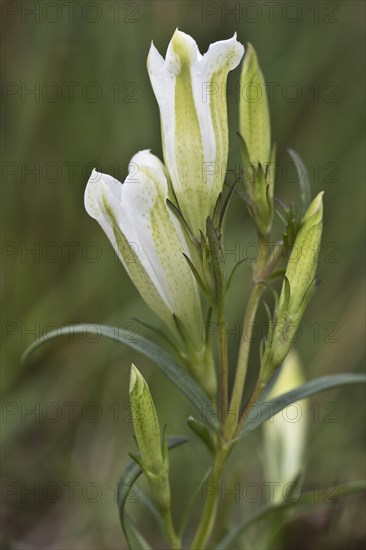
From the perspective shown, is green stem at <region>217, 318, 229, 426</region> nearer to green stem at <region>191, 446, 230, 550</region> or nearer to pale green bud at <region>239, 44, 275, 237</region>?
green stem at <region>191, 446, 230, 550</region>

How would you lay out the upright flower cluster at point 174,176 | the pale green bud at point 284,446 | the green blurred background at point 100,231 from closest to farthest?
the upright flower cluster at point 174,176 → the pale green bud at point 284,446 → the green blurred background at point 100,231

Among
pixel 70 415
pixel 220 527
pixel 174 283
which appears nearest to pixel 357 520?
pixel 220 527

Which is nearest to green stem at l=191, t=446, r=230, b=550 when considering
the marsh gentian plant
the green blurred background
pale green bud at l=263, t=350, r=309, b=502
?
the marsh gentian plant

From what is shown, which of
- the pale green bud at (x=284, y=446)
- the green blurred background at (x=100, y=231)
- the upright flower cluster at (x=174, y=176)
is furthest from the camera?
the green blurred background at (x=100, y=231)

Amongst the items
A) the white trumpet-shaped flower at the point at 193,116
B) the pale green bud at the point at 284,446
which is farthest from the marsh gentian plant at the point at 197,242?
the pale green bud at the point at 284,446

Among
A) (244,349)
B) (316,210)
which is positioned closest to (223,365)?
(244,349)

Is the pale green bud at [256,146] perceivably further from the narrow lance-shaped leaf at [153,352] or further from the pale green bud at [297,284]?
the narrow lance-shaped leaf at [153,352]

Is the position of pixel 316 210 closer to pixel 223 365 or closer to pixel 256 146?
pixel 256 146
